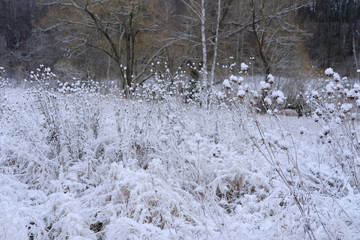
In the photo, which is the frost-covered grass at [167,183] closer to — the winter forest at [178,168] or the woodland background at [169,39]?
the winter forest at [178,168]

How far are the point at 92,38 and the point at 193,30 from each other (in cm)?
575

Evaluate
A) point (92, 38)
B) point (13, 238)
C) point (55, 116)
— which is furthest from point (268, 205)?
point (92, 38)

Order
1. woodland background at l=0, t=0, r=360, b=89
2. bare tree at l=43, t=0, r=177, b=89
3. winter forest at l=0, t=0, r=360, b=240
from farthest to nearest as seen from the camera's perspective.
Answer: bare tree at l=43, t=0, r=177, b=89
woodland background at l=0, t=0, r=360, b=89
winter forest at l=0, t=0, r=360, b=240

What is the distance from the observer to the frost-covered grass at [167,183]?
2.00 m

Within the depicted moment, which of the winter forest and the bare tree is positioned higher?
the bare tree

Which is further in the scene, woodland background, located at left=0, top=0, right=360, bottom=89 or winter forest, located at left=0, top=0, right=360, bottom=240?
woodland background, located at left=0, top=0, right=360, bottom=89

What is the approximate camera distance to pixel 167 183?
9.11 ft

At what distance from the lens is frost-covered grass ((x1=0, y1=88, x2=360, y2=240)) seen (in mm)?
2000

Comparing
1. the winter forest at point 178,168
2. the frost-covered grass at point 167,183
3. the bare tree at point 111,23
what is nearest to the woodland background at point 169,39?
the bare tree at point 111,23

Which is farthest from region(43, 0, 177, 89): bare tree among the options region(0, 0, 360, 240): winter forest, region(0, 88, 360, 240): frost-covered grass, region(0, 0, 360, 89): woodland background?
region(0, 88, 360, 240): frost-covered grass

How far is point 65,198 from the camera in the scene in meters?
2.48

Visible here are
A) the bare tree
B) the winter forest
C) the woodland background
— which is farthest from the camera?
the bare tree

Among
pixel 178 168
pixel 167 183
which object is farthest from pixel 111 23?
pixel 167 183

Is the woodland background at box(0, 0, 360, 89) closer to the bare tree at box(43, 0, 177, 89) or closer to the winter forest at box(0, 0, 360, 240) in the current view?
the bare tree at box(43, 0, 177, 89)
